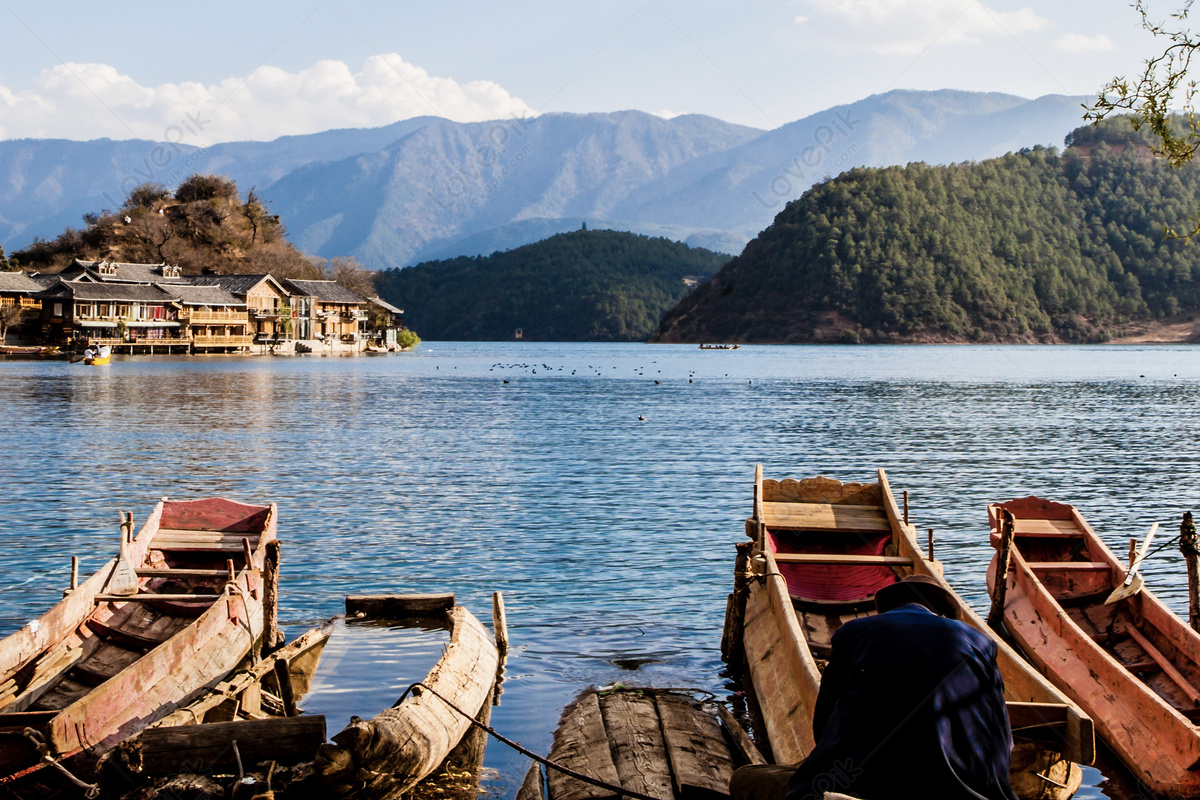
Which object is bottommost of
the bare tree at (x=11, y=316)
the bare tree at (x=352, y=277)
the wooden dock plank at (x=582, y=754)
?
the wooden dock plank at (x=582, y=754)

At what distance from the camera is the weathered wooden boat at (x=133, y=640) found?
336 inches

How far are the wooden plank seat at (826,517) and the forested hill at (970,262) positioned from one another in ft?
553

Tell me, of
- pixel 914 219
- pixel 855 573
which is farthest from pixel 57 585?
pixel 914 219

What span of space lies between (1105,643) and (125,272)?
113755 millimetres

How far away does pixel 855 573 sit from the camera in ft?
46.5

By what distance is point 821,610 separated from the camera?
1307cm

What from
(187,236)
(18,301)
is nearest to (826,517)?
(18,301)

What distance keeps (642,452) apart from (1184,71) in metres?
27.9

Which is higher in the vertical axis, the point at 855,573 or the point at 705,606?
the point at 855,573

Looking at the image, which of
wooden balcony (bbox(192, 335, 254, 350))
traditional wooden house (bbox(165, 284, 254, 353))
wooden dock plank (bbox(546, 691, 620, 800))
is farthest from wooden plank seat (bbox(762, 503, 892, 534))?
wooden balcony (bbox(192, 335, 254, 350))

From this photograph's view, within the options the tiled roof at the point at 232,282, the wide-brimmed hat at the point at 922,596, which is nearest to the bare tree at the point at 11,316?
the tiled roof at the point at 232,282

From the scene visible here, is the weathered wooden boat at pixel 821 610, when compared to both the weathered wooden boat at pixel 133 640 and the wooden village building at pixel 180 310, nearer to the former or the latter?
the weathered wooden boat at pixel 133 640

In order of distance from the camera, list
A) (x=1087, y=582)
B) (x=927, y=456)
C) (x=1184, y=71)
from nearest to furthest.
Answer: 1. (x=1184, y=71)
2. (x=1087, y=582)
3. (x=927, y=456)

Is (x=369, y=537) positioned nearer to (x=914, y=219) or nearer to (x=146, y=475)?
(x=146, y=475)
